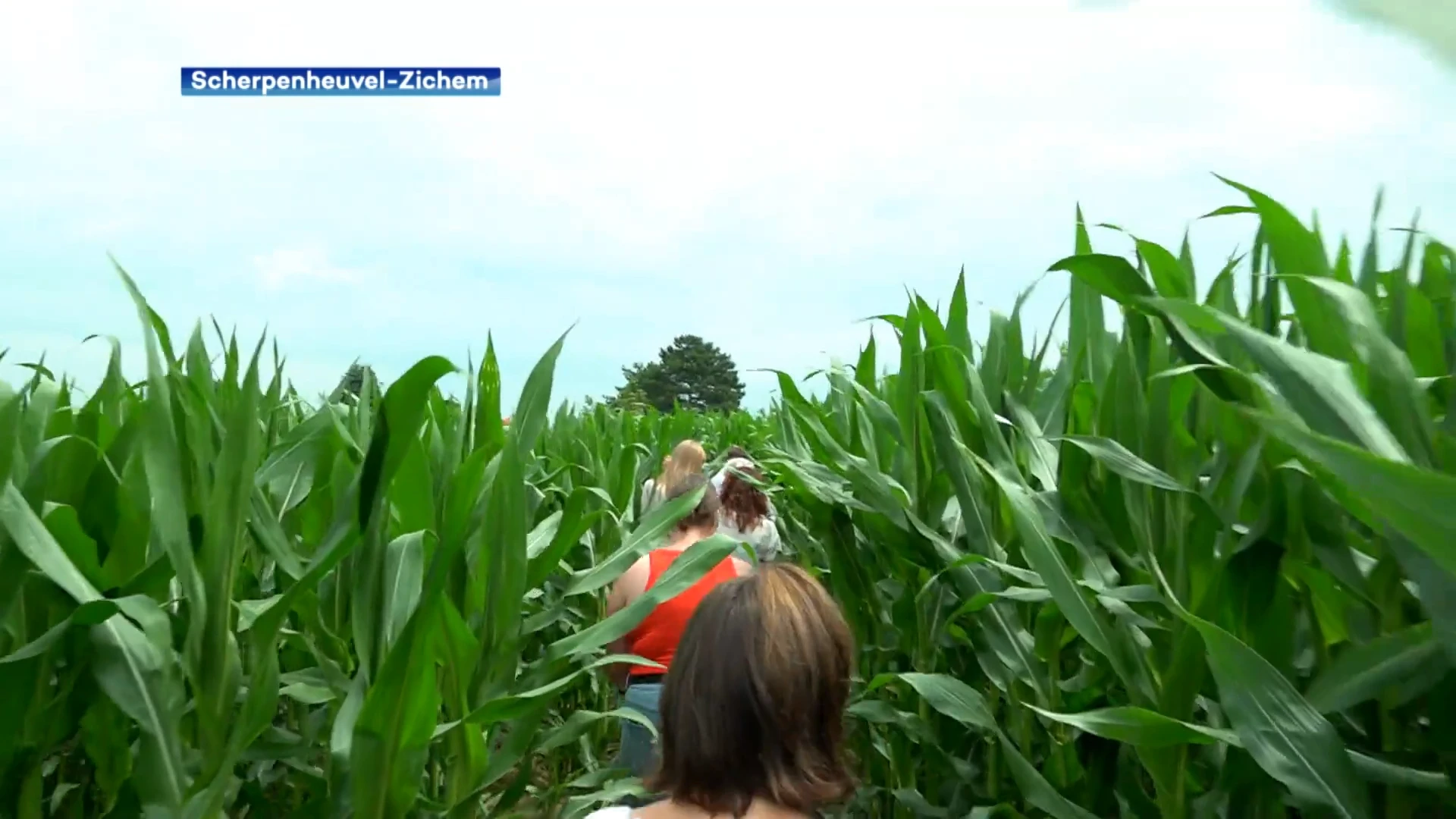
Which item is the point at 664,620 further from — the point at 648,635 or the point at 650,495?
the point at 650,495

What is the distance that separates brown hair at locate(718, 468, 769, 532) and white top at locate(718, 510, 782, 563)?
0.01 metres

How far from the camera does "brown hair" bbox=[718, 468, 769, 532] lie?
4.14 m

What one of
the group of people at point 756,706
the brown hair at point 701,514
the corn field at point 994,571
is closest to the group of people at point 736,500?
the brown hair at point 701,514

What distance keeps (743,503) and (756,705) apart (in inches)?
114

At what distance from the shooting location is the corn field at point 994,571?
3.42 feet

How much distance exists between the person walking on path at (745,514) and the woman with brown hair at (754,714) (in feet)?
9.02

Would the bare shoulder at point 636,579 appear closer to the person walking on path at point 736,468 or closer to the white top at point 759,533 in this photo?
the person walking on path at point 736,468

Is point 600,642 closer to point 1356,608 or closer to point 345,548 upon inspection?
point 345,548

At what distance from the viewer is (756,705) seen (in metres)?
1.26

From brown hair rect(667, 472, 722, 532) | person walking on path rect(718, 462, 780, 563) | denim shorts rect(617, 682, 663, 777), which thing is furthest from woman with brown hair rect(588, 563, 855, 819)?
person walking on path rect(718, 462, 780, 563)

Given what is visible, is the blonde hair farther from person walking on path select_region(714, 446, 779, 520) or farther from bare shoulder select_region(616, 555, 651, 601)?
bare shoulder select_region(616, 555, 651, 601)

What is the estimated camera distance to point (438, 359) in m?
1.18

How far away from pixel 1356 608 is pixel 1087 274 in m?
0.54

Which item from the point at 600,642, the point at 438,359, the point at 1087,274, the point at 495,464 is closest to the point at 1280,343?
the point at 1087,274
